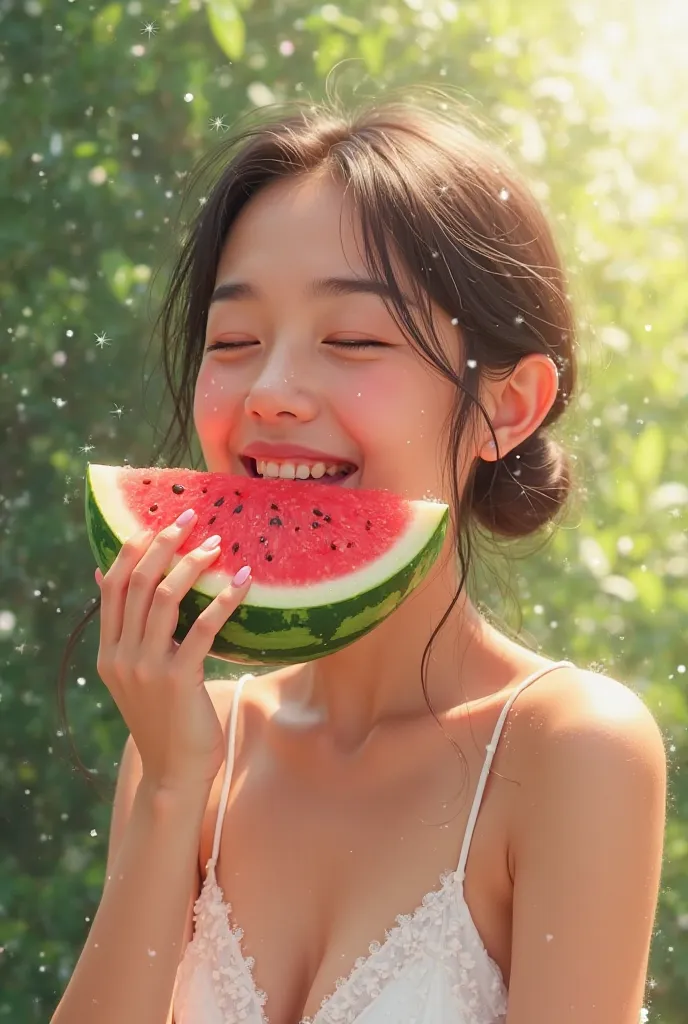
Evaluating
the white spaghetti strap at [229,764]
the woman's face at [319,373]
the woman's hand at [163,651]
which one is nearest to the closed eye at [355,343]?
the woman's face at [319,373]

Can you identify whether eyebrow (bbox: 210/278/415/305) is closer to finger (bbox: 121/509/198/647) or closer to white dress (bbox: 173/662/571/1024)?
finger (bbox: 121/509/198/647)

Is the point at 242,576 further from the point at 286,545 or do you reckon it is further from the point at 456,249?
the point at 456,249

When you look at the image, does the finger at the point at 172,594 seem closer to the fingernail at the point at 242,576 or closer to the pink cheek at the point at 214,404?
the fingernail at the point at 242,576

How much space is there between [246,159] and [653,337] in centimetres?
171

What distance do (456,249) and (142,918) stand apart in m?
1.49

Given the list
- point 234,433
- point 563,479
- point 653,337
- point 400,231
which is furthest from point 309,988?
point 653,337

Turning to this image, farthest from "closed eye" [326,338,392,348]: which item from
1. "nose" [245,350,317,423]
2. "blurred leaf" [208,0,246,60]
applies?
"blurred leaf" [208,0,246,60]

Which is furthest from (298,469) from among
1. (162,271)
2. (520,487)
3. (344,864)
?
(162,271)

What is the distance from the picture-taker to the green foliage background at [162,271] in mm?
4027

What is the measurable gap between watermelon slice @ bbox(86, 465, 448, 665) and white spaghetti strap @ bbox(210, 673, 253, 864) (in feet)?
2.29

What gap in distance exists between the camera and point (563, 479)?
3109 mm

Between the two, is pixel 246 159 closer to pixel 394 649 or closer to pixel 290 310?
pixel 290 310

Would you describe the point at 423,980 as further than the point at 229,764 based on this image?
No

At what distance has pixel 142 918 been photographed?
244cm
